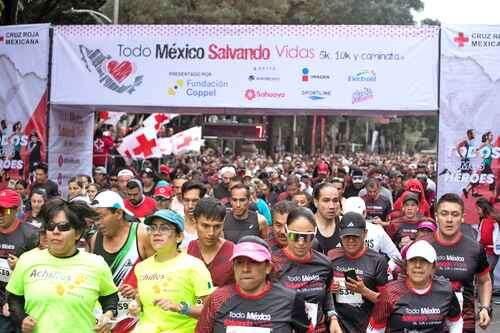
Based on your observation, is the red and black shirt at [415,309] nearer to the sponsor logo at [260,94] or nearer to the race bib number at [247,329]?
the race bib number at [247,329]

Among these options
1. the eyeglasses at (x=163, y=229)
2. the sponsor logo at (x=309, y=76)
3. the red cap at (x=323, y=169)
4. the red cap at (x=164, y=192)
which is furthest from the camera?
the red cap at (x=323, y=169)

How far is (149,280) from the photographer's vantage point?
5.50 m

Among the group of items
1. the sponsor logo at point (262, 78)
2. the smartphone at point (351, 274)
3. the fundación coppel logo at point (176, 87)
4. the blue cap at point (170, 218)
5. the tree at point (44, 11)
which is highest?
the tree at point (44, 11)

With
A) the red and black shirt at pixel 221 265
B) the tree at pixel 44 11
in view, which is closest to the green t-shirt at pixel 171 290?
the red and black shirt at pixel 221 265

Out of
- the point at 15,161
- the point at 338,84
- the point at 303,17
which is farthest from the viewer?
the point at 303,17

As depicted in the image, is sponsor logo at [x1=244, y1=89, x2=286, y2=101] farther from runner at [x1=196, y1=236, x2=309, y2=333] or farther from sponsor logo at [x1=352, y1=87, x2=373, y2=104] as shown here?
runner at [x1=196, y1=236, x2=309, y2=333]

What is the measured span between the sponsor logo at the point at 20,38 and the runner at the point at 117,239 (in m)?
10.1

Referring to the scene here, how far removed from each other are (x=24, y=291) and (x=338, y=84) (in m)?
9.66

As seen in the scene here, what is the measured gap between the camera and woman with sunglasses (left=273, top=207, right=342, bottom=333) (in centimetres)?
609

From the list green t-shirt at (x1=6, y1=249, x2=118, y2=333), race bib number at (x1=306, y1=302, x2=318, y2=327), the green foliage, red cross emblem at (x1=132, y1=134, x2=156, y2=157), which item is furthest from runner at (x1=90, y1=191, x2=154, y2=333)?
the green foliage

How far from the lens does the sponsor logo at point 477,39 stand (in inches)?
551

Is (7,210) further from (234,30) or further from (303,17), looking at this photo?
(303,17)

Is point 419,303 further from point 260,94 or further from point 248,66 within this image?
point 248,66

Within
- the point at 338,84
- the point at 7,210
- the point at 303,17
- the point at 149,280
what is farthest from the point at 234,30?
the point at 303,17
